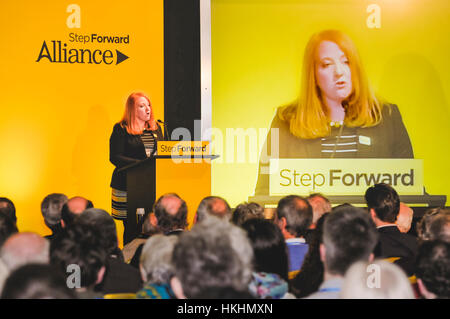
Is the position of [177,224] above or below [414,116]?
below

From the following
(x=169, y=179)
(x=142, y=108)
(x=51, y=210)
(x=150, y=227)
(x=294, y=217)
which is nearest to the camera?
(x=294, y=217)

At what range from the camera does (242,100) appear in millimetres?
6562

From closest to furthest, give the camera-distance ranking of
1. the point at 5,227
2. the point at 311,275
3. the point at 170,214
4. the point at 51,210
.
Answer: the point at 311,275, the point at 5,227, the point at 170,214, the point at 51,210

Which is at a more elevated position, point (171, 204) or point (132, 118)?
point (132, 118)

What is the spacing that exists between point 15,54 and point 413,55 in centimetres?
497

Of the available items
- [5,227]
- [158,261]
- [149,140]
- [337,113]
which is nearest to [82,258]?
[158,261]

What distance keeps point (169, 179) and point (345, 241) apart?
3134 millimetres

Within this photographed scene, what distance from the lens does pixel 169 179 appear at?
16.4ft

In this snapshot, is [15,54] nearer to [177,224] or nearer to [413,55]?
[177,224]

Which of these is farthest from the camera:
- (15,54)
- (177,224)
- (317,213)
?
(15,54)

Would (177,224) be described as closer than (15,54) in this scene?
Yes

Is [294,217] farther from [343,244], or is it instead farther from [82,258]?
[82,258]
